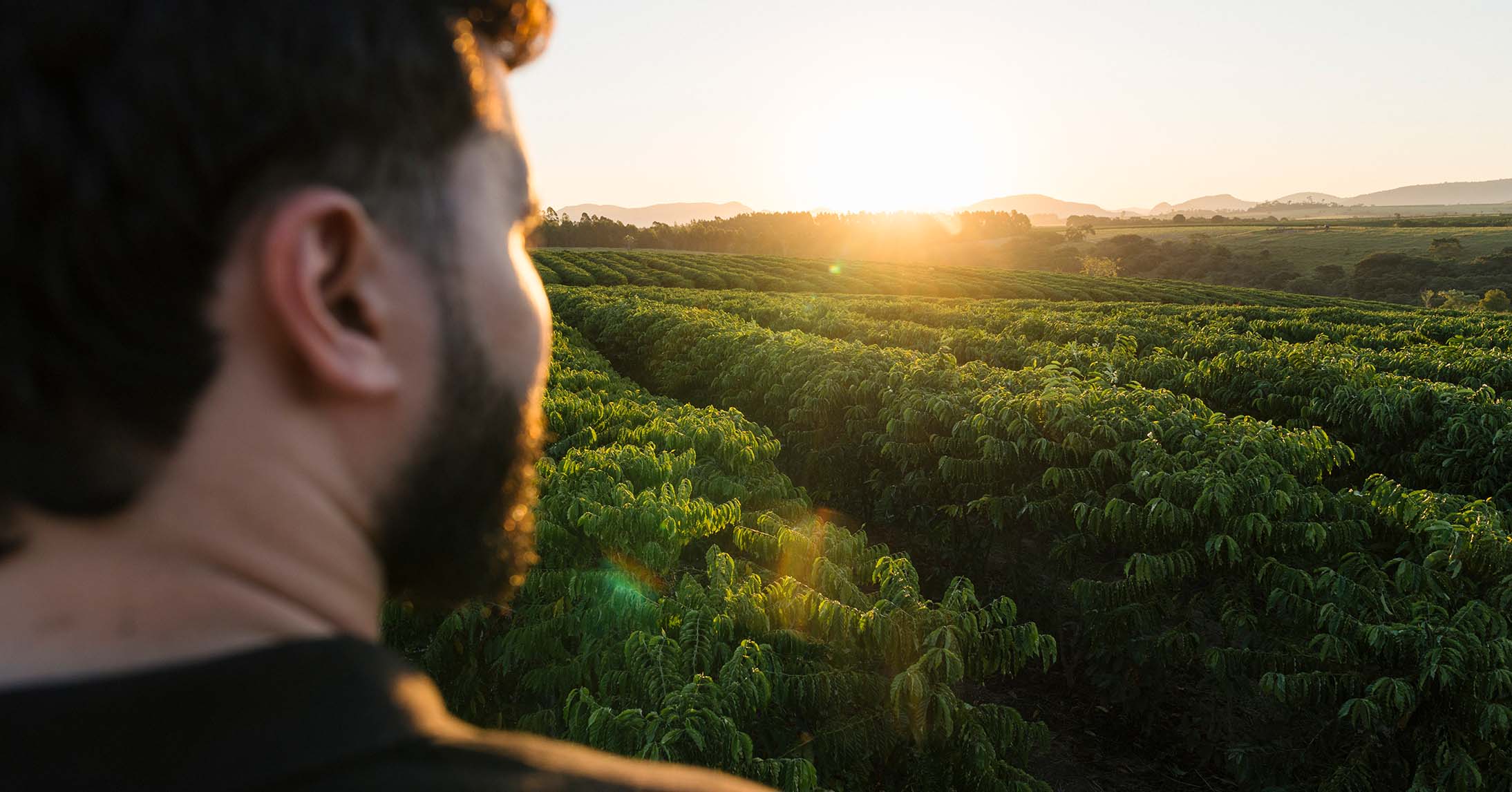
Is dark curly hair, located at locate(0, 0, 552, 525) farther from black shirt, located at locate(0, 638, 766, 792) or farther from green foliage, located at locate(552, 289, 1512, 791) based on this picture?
green foliage, located at locate(552, 289, 1512, 791)

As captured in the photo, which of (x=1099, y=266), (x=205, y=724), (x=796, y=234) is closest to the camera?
(x=205, y=724)

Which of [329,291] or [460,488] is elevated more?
[329,291]

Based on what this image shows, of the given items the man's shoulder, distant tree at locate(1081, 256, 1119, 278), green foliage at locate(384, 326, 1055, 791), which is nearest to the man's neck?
the man's shoulder

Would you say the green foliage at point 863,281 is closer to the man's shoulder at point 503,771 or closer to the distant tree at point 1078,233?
the man's shoulder at point 503,771

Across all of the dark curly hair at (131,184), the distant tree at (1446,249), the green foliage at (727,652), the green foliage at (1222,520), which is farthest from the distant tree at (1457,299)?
the dark curly hair at (131,184)

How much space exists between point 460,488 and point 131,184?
392 millimetres

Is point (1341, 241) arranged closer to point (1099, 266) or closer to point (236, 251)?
point (1099, 266)

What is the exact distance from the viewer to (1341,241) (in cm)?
7656

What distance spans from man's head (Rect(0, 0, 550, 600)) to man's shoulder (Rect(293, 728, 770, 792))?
275mm

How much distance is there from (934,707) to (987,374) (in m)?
6.32

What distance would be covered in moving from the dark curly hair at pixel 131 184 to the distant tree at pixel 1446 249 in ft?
272

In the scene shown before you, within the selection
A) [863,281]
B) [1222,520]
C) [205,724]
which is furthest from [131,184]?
[863,281]

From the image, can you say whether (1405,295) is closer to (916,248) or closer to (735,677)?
(916,248)

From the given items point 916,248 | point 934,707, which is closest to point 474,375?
point 934,707
